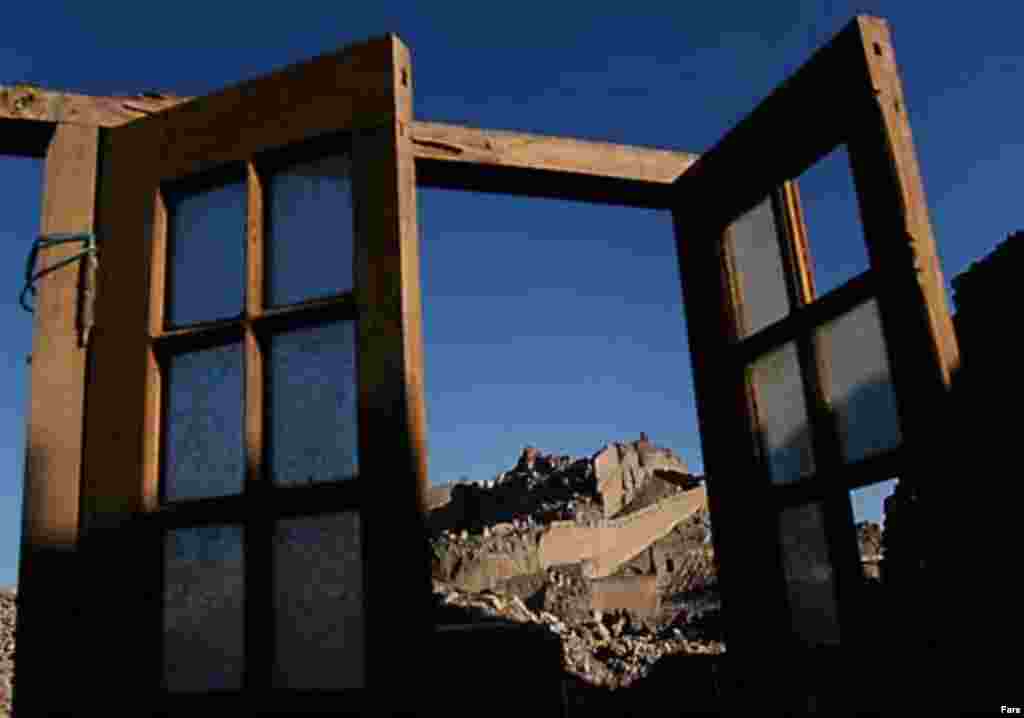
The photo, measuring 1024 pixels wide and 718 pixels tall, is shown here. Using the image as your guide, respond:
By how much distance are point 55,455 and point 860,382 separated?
1.94m

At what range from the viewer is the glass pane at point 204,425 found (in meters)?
2.00

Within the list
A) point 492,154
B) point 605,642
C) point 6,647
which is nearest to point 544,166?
point 492,154

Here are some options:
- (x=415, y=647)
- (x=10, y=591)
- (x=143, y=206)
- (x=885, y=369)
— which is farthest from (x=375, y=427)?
(x=10, y=591)

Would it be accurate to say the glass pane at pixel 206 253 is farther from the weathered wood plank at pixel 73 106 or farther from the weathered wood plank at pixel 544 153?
the weathered wood plank at pixel 544 153

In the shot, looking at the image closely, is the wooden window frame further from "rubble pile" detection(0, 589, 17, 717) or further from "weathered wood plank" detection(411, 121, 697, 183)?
"rubble pile" detection(0, 589, 17, 717)

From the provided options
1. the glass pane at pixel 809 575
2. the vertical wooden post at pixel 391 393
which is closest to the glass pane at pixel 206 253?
the vertical wooden post at pixel 391 393

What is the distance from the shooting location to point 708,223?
2.97 metres

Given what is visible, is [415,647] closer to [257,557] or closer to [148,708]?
[257,557]

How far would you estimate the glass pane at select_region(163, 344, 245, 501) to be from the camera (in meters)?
2.00

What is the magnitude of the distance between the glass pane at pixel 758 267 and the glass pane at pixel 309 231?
133cm

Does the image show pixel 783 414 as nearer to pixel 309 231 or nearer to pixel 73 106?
pixel 309 231

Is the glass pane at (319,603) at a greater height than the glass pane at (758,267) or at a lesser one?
lesser

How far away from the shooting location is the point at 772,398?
2717mm

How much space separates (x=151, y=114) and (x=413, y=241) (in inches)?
33.0
